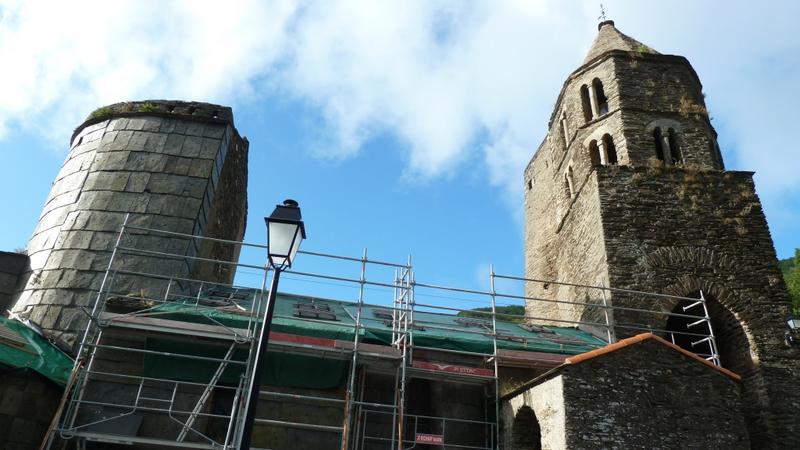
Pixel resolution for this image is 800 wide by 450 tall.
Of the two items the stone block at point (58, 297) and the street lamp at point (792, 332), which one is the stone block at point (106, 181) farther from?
the street lamp at point (792, 332)

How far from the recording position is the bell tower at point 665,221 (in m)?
11.2

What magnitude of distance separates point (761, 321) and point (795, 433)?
219 cm

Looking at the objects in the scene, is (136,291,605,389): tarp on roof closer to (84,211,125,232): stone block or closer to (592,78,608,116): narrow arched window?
(84,211,125,232): stone block

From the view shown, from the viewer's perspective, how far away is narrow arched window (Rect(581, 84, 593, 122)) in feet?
51.6

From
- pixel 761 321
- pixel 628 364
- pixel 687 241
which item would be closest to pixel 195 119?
pixel 628 364

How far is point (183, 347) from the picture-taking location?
9117mm

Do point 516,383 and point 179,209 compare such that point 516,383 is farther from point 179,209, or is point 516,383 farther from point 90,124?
point 90,124

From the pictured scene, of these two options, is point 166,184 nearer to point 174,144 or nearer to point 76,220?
point 174,144

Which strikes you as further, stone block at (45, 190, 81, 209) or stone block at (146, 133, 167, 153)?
stone block at (146, 133, 167, 153)

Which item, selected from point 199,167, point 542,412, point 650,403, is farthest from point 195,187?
point 650,403

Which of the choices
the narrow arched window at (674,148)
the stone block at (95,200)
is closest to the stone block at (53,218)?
the stone block at (95,200)

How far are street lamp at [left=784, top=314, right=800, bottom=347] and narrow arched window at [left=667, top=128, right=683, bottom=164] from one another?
4496 mm

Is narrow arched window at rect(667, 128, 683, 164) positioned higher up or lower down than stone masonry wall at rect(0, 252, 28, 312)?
higher up

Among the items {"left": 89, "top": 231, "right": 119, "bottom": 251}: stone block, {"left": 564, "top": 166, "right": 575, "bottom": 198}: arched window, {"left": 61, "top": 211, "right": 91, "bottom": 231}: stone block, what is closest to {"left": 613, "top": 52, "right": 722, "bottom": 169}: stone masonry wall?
{"left": 564, "top": 166, "right": 575, "bottom": 198}: arched window
